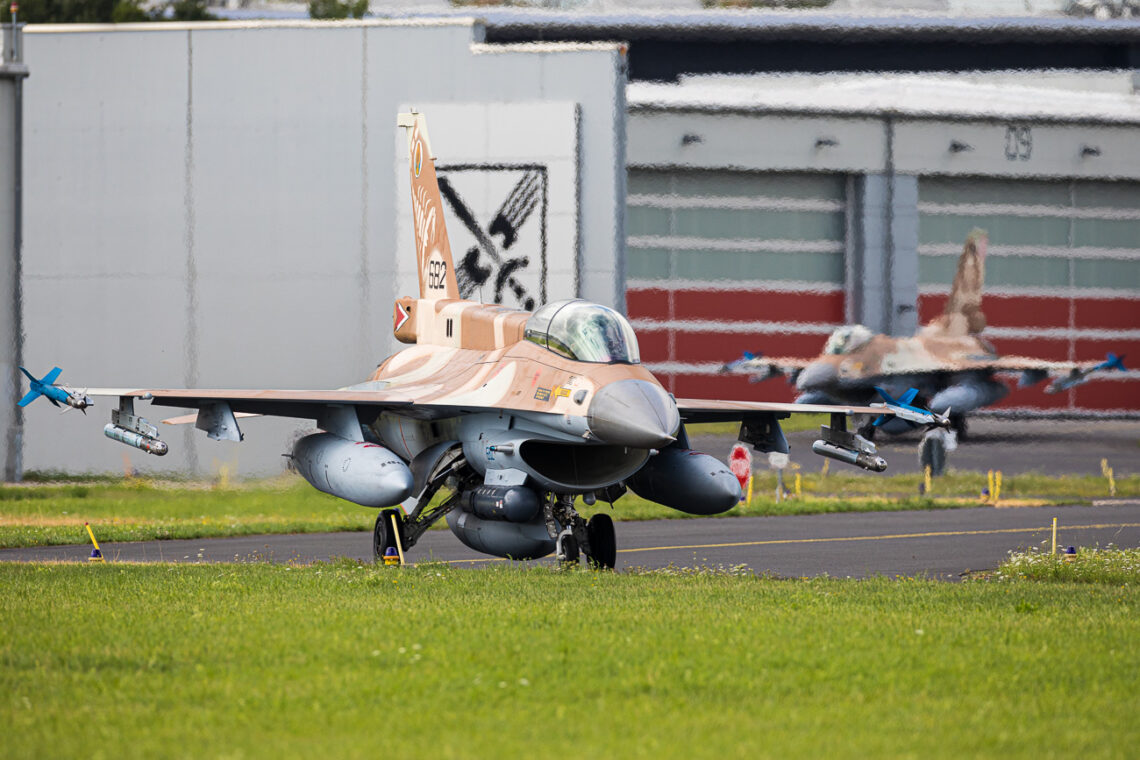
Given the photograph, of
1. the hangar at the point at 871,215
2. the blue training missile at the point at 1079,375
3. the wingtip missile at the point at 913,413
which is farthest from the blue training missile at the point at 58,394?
the blue training missile at the point at 1079,375

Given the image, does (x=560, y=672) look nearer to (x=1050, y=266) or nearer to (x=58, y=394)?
(x=58, y=394)

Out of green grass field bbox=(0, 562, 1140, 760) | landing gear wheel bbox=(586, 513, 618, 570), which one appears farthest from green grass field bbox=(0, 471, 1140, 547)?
green grass field bbox=(0, 562, 1140, 760)

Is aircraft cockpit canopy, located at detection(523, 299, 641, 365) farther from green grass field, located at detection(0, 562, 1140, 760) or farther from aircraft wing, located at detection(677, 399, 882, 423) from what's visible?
green grass field, located at detection(0, 562, 1140, 760)

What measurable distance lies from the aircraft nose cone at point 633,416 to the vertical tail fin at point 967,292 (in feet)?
112

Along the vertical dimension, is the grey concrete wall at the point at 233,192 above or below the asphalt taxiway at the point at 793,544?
above

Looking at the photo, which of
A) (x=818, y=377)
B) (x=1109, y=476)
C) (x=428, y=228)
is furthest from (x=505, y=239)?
(x=1109, y=476)

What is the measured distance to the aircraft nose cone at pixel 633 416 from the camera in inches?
647

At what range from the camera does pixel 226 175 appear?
124ft

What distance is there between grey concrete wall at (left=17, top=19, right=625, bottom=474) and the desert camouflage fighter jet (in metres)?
16.2

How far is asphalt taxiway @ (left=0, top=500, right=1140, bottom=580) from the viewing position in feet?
69.3

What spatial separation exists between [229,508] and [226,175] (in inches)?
461

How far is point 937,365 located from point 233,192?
75.9 feet

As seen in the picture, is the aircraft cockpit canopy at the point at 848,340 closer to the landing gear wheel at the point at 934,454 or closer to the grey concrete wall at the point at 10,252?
the landing gear wheel at the point at 934,454

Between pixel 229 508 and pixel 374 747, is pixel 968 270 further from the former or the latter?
pixel 374 747
